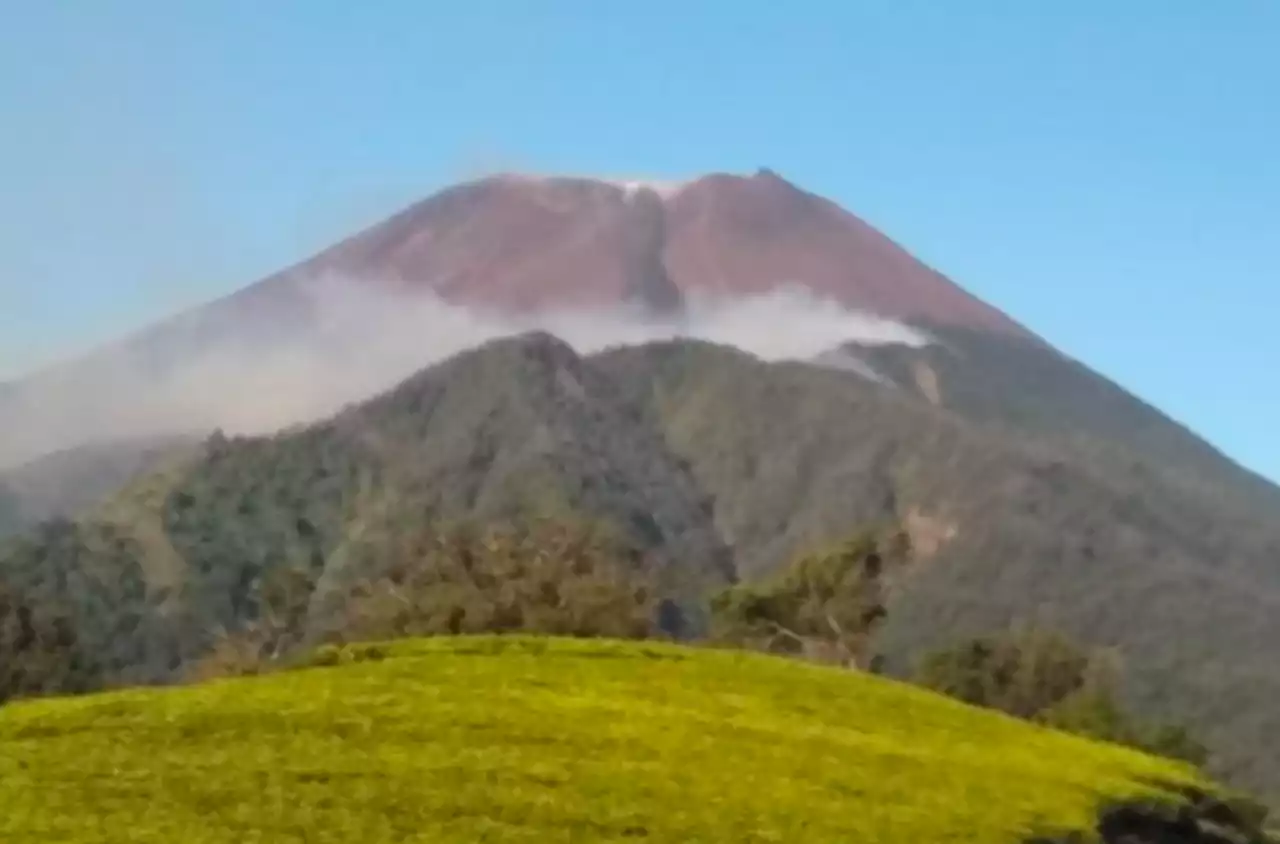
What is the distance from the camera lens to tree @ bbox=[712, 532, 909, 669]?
38.1 m

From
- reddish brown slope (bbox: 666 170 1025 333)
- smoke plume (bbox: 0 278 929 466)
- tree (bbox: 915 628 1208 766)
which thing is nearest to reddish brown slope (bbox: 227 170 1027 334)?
reddish brown slope (bbox: 666 170 1025 333)

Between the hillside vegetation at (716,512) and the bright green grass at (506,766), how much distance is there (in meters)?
36.5

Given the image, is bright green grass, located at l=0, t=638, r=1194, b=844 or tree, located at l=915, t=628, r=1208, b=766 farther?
tree, located at l=915, t=628, r=1208, b=766

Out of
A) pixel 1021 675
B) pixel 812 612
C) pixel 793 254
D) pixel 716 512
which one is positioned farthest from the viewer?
pixel 793 254

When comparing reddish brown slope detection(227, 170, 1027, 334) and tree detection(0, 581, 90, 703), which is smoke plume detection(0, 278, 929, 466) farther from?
tree detection(0, 581, 90, 703)

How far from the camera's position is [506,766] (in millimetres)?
9477

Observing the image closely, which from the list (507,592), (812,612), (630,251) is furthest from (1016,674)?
(630,251)

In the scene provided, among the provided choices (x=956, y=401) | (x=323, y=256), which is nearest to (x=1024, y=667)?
(x=956, y=401)

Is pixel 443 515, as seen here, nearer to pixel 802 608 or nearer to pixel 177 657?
pixel 177 657

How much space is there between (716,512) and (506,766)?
87.8 m

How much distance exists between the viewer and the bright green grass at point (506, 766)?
8.70 metres

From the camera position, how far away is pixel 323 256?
155 metres

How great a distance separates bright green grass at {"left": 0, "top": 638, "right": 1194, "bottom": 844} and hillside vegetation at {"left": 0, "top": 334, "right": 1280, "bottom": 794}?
36.5 metres

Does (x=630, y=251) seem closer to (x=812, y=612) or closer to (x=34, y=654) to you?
(x=812, y=612)
